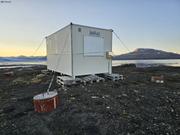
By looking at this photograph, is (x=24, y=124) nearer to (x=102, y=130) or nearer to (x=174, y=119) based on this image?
(x=102, y=130)

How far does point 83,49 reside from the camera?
7.52 m

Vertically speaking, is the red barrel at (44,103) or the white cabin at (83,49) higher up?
the white cabin at (83,49)

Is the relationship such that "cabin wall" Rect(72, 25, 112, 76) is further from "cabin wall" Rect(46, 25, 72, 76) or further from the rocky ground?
the rocky ground

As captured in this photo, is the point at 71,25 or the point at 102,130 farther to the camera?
the point at 71,25

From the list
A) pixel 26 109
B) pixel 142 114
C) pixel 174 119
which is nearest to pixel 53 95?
pixel 26 109

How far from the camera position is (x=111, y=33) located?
8.53m

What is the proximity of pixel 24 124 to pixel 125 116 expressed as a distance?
2.54 meters

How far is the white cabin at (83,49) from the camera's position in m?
7.18

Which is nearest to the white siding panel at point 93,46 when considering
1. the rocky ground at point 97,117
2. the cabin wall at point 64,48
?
the cabin wall at point 64,48

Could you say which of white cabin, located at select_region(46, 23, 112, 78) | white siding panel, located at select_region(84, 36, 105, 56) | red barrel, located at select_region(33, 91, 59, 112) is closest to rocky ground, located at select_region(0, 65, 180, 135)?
red barrel, located at select_region(33, 91, 59, 112)

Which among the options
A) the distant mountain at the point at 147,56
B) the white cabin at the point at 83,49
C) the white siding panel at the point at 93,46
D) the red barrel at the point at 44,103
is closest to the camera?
the red barrel at the point at 44,103

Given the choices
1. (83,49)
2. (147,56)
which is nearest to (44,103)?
(83,49)

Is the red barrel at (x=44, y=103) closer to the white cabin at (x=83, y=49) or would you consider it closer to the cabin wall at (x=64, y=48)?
the white cabin at (x=83, y=49)

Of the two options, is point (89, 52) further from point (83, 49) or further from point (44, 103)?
point (44, 103)
